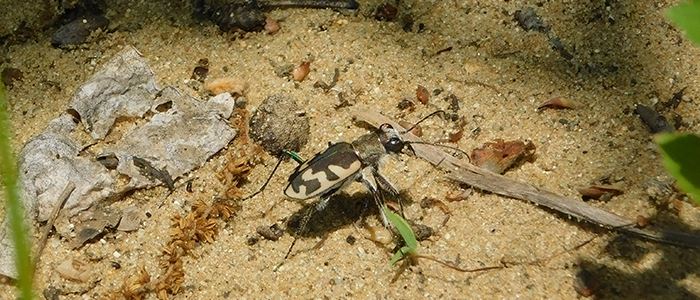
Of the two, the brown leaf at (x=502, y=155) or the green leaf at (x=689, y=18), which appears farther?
the brown leaf at (x=502, y=155)

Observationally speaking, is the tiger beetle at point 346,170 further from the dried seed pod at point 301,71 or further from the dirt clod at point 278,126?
the dried seed pod at point 301,71

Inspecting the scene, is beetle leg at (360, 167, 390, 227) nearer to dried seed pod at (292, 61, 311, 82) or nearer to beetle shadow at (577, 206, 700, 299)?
dried seed pod at (292, 61, 311, 82)

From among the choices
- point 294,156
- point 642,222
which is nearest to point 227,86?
point 294,156

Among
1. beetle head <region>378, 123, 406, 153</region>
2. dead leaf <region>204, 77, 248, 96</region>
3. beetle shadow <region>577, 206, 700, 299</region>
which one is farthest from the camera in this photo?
dead leaf <region>204, 77, 248, 96</region>

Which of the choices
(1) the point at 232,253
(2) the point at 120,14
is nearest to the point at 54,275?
(1) the point at 232,253

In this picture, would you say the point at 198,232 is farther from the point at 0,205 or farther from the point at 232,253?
the point at 0,205

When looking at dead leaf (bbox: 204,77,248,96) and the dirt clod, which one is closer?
the dirt clod

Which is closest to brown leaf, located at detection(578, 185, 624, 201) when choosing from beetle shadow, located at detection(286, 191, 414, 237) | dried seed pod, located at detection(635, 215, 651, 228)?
dried seed pod, located at detection(635, 215, 651, 228)

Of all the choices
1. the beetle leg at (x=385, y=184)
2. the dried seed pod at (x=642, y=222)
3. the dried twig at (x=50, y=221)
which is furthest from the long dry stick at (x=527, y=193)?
the dried twig at (x=50, y=221)
